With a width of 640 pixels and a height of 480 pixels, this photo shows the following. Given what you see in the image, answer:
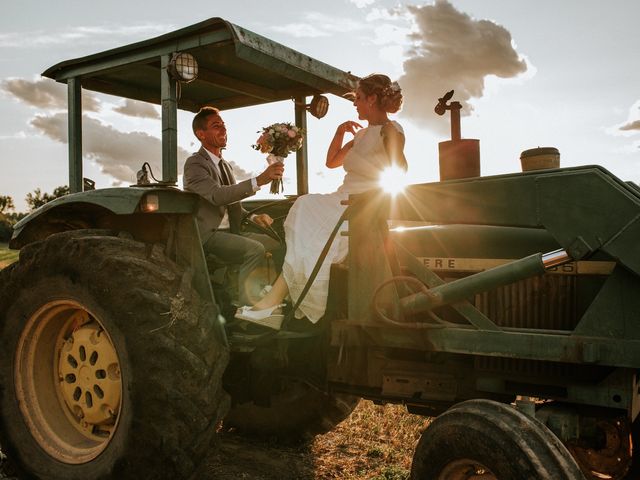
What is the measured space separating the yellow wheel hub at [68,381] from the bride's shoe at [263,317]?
69 cm

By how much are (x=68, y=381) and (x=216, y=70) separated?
223 cm

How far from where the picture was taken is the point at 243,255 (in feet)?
12.3

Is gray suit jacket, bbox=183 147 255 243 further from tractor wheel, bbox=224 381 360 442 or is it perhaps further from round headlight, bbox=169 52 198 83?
tractor wheel, bbox=224 381 360 442

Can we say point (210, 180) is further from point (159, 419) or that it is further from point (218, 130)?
point (159, 419)

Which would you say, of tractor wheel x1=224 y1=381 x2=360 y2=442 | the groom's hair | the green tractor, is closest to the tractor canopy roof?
the green tractor

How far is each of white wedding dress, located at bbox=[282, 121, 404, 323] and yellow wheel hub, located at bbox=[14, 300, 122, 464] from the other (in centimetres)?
103

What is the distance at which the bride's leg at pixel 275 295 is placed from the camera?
11.5 feet

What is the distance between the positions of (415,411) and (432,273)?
89 centimetres

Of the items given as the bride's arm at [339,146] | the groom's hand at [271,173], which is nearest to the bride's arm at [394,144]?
the bride's arm at [339,146]

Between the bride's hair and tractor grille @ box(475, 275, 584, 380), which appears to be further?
the bride's hair

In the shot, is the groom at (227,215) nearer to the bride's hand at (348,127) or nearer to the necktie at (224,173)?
the necktie at (224,173)

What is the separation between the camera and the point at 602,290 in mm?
2697

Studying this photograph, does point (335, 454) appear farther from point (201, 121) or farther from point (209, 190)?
point (201, 121)

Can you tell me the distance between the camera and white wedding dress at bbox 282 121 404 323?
338 cm
